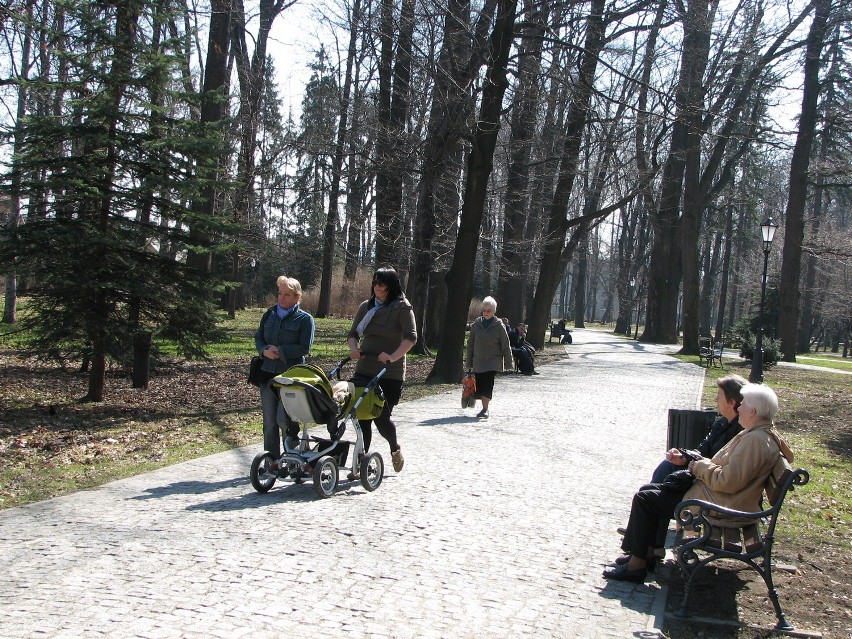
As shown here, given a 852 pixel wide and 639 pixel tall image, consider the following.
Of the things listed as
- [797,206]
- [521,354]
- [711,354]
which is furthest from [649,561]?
[797,206]

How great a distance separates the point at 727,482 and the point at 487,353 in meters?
7.82

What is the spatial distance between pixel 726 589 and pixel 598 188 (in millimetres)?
24831

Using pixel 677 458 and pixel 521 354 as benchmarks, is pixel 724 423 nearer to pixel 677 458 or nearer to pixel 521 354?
pixel 677 458

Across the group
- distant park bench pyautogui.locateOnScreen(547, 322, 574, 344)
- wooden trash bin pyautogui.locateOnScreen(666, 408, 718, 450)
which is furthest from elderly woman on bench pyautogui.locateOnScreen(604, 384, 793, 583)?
distant park bench pyautogui.locateOnScreen(547, 322, 574, 344)

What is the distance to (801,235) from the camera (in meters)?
32.3

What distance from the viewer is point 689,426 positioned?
22.8 ft

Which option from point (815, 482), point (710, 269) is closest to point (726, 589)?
point (815, 482)

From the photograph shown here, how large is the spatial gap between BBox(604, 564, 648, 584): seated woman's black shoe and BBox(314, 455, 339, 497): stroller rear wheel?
2.60 m

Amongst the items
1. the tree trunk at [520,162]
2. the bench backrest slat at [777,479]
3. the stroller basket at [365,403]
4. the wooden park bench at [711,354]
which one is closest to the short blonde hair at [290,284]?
the stroller basket at [365,403]

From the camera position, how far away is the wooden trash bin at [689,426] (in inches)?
271

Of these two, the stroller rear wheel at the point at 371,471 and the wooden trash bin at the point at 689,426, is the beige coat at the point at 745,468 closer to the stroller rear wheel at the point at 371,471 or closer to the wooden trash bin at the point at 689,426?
the wooden trash bin at the point at 689,426

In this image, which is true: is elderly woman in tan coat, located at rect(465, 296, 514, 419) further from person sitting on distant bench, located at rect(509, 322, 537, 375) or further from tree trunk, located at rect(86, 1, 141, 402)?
person sitting on distant bench, located at rect(509, 322, 537, 375)

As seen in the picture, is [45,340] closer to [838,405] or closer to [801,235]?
[838,405]

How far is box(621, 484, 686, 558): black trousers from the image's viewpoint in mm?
5379
